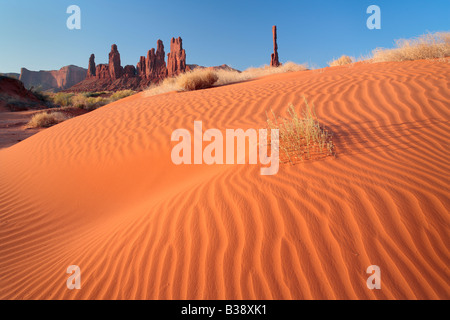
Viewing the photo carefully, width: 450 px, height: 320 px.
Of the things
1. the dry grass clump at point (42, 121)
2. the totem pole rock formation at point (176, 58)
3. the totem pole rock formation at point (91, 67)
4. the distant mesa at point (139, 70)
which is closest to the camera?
the dry grass clump at point (42, 121)

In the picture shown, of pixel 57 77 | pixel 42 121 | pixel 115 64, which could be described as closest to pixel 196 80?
pixel 42 121

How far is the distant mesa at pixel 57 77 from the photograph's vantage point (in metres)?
102

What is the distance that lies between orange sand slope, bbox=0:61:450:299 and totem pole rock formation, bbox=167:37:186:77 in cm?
5916

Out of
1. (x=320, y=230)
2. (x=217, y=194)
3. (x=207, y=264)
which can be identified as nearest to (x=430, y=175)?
(x=320, y=230)

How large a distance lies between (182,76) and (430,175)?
1205 centimetres

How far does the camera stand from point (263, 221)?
2520mm

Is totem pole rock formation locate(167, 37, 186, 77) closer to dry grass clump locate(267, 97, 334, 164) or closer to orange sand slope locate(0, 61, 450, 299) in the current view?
orange sand slope locate(0, 61, 450, 299)

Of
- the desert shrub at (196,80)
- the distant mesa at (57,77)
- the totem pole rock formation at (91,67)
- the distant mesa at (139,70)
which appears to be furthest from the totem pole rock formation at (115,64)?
the desert shrub at (196,80)

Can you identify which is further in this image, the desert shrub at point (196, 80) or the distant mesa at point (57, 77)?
the distant mesa at point (57, 77)

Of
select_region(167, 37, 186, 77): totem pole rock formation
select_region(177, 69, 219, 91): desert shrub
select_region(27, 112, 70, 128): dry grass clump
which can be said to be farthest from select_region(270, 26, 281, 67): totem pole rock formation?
select_region(167, 37, 186, 77): totem pole rock formation

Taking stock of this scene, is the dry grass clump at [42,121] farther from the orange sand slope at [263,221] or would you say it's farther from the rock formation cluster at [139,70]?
the rock formation cluster at [139,70]

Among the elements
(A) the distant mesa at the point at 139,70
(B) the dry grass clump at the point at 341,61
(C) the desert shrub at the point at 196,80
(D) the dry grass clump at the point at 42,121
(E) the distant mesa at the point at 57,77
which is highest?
(E) the distant mesa at the point at 57,77

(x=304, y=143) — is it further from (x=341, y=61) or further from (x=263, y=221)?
(x=341, y=61)
